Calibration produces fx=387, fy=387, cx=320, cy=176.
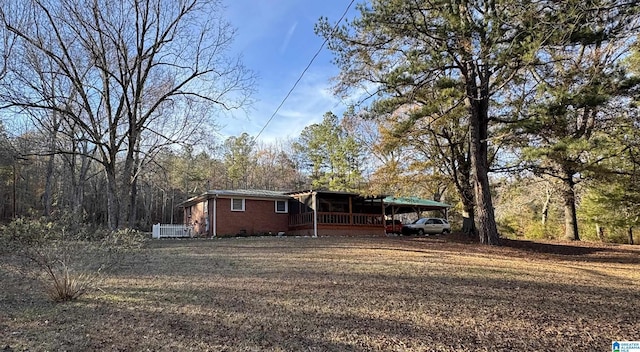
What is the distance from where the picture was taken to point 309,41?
11.5 meters

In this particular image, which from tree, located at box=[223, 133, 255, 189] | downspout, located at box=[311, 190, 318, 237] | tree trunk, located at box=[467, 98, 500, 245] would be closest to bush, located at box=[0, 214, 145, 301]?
tree trunk, located at box=[467, 98, 500, 245]

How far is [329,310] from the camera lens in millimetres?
5340

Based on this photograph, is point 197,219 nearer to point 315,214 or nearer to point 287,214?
point 287,214

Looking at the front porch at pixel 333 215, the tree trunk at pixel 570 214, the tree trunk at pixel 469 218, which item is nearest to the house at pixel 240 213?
the front porch at pixel 333 215

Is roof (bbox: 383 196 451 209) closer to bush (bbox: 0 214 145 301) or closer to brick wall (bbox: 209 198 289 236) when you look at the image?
brick wall (bbox: 209 198 289 236)

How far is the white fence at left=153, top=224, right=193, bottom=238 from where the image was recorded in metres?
23.2

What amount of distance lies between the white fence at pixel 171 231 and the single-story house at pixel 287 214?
1.67 ft

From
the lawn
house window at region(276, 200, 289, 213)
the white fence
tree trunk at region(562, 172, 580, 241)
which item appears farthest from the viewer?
house window at region(276, 200, 289, 213)

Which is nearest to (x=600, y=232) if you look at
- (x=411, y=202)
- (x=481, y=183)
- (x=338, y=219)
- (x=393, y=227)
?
(x=411, y=202)

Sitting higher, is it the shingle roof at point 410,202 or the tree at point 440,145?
the tree at point 440,145

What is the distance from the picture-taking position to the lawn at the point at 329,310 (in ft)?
14.0

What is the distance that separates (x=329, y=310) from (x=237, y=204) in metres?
17.7

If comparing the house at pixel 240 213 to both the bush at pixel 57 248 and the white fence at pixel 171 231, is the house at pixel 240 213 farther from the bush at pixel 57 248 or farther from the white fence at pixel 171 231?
the bush at pixel 57 248

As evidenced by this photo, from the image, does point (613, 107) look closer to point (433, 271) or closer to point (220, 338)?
point (433, 271)
